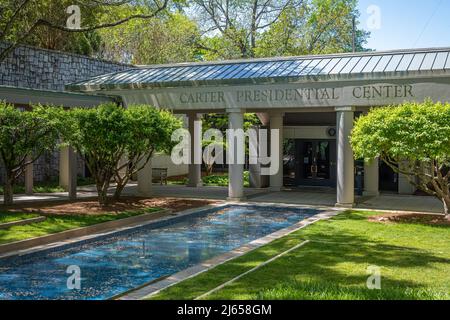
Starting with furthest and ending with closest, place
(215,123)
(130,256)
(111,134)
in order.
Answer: (215,123) → (111,134) → (130,256)

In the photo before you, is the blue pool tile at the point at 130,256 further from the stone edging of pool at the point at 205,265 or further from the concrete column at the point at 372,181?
the concrete column at the point at 372,181

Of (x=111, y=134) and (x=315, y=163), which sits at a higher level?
(x=111, y=134)

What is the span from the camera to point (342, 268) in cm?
996

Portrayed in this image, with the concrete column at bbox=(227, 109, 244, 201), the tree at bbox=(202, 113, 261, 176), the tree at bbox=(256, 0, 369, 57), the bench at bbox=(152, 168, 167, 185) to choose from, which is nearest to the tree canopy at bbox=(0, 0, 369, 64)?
the tree at bbox=(256, 0, 369, 57)

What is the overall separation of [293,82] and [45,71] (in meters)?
13.4

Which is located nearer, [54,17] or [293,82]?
[293,82]

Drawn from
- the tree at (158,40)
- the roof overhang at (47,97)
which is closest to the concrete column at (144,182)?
the roof overhang at (47,97)

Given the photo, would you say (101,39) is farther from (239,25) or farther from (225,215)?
(225,215)

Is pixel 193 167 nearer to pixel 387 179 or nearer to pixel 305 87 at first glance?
pixel 387 179

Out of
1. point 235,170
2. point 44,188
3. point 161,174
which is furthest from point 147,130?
point 161,174

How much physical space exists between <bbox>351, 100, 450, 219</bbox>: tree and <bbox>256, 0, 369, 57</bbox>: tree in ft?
83.6

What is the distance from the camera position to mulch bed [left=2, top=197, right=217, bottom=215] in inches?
669

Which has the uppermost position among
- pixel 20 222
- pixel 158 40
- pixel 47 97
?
pixel 158 40

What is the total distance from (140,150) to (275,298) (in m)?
12.5
